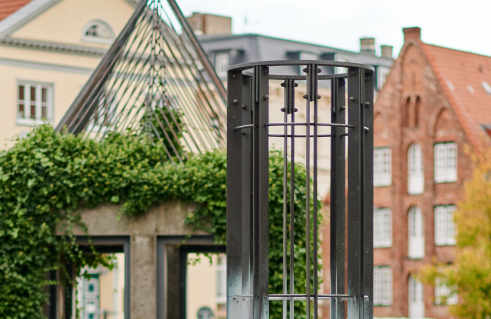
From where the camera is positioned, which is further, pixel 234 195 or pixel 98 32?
pixel 98 32

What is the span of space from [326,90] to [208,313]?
1404 centimetres

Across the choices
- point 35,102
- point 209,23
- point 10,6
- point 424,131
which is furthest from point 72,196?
point 209,23

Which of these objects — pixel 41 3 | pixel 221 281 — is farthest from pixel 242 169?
pixel 221 281

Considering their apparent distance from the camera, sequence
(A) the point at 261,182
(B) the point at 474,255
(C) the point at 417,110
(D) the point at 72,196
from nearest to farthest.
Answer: (A) the point at 261,182 → (D) the point at 72,196 → (B) the point at 474,255 → (C) the point at 417,110

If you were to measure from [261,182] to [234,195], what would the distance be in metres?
0.31

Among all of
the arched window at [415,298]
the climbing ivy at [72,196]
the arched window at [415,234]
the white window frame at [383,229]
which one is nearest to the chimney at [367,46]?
the white window frame at [383,229]

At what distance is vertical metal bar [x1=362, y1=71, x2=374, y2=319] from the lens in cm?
647

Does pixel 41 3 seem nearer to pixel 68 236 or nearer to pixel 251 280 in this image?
pixel 68 236

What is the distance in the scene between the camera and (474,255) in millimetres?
32750

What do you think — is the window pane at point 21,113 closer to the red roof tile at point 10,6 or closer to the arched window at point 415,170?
the red roof tile at point 10,6

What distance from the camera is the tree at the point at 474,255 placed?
32.2 m

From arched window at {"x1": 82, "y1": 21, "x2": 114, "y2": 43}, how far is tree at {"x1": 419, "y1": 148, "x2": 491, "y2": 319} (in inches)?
597

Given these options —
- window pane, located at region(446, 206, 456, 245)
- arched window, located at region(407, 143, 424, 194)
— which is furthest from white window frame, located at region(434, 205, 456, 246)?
arched window, located at region(407, 143, 424, 194)

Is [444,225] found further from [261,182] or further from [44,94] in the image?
[261,182]
